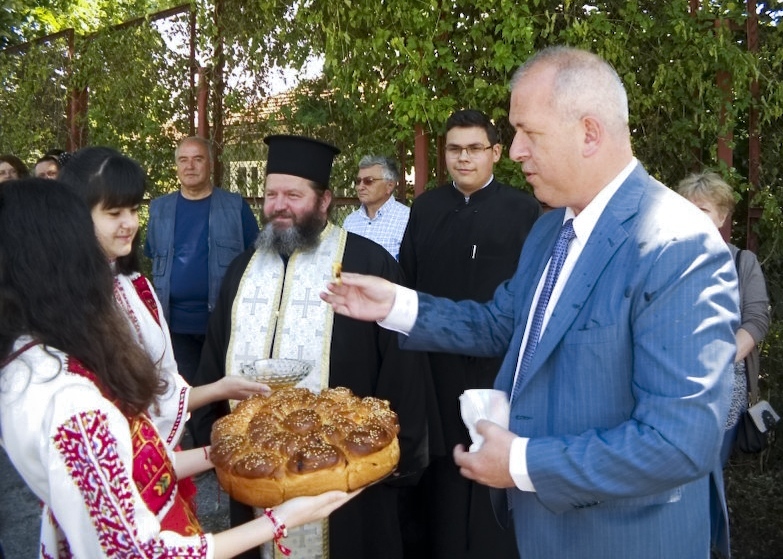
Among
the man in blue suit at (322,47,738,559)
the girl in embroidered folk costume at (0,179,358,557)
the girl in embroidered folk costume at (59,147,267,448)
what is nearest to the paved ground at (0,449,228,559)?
the girl in embroidered folk costume at (59,147,267,448)

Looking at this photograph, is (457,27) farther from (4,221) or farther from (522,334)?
(4,221)

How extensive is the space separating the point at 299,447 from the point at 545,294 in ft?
2.70

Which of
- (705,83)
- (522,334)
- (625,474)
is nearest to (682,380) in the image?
(625,474)

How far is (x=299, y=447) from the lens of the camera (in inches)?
86.9

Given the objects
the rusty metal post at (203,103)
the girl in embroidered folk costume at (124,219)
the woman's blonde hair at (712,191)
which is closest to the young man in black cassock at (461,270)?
the woman's blonde hair at (712,191)

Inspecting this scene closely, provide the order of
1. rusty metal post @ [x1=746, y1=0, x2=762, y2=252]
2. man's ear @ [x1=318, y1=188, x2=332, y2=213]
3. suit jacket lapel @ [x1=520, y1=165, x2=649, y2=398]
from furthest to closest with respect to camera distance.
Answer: rusty metal post @ [x1=746, y1=0, x2=762, y2=252] → man's ear @ [x1=318, y1=188, x2=332, y2=213] → suit jacket lapel @ [x1=520, y1=165, x2=649, y2=398]

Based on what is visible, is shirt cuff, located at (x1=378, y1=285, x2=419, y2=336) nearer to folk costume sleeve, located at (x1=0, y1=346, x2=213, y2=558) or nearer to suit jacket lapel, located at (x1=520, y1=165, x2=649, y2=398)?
suit jacket lapel, located at (x1=520, y1=165, x2=649, y2=398)

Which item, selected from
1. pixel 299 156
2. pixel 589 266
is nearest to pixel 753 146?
pixel 299 156

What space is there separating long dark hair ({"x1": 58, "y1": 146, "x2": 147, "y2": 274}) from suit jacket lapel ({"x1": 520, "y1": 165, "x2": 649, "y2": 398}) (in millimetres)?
1627

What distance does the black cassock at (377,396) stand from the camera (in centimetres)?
344

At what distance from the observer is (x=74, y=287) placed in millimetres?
1852

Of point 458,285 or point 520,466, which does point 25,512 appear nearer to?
point 458,285

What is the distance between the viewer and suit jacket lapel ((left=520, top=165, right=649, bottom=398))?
1.96 m

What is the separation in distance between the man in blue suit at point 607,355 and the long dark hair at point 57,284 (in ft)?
2.99
